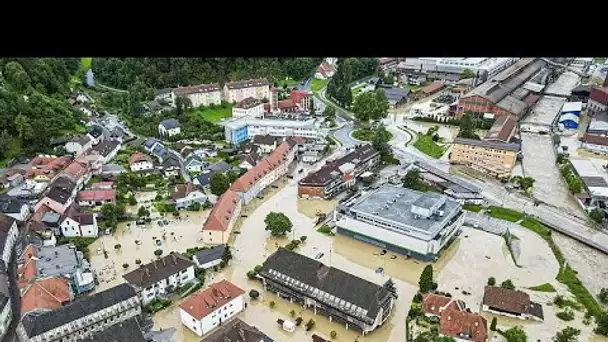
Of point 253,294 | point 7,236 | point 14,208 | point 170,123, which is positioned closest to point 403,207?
point 253,294

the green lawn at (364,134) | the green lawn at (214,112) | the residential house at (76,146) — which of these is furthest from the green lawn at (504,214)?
the residential house at (76,146)

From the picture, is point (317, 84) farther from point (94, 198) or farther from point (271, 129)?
point (94, 198)

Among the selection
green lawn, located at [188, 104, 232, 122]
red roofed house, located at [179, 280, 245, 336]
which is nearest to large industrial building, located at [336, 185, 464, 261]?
red roofed house, located at [179, 280, 245, 336]

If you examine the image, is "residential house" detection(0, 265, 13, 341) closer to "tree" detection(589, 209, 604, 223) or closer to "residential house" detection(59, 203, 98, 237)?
"residential house" detection(59, 203, 98, 237)

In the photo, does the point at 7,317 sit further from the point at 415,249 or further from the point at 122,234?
the point at 415,249

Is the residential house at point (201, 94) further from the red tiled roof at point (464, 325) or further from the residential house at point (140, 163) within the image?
the red tiled roof at point (464, 325)
